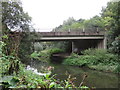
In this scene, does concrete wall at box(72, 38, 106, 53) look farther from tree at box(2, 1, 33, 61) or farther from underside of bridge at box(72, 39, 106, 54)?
tree at box(2, 1, 33, 61)

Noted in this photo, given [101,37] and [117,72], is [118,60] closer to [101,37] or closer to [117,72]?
[117,72]

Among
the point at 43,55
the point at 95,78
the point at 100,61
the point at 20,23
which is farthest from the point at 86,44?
the point at 20,23

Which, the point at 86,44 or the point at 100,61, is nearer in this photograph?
the point at 100,61

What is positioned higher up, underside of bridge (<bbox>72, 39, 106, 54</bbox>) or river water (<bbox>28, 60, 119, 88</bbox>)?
underside of bridge (<bbox>72, 39, 106, 54</bbox>)

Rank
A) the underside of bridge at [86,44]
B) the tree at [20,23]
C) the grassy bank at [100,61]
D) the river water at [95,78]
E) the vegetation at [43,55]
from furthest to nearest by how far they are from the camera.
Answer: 1. the underside of bridge at [86,44]
2. the vegetation at [43,55]
3. the grassy bank at [100,61]
4. the tree at [20,23]
5. the river water at [95,78]

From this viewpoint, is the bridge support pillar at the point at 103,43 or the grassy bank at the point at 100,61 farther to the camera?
the bridge support pillar at the point at 103,43

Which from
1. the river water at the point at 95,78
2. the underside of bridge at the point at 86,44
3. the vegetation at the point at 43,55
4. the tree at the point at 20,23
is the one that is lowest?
the vegetation at the point at 43,55

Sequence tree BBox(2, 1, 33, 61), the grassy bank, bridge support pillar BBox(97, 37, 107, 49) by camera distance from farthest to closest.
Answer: bridge support pillar BBox(97, 37, 107, 49) < the grassy bank < tree BBox(2, 1, 33, 61)

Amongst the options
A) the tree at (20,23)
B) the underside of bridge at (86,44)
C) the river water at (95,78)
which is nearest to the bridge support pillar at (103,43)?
the underside of bridge at (86,44)

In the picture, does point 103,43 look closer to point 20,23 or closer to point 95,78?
point 95,78

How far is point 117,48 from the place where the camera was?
661 centimetres

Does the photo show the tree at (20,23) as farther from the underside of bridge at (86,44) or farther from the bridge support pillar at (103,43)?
the underside of bridge at (86,44)

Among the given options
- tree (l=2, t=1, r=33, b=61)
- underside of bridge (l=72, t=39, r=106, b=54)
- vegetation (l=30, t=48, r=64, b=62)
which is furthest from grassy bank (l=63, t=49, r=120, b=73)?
tree (l=2, t=1, r=33, b=61)

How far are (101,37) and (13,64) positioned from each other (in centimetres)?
1174
